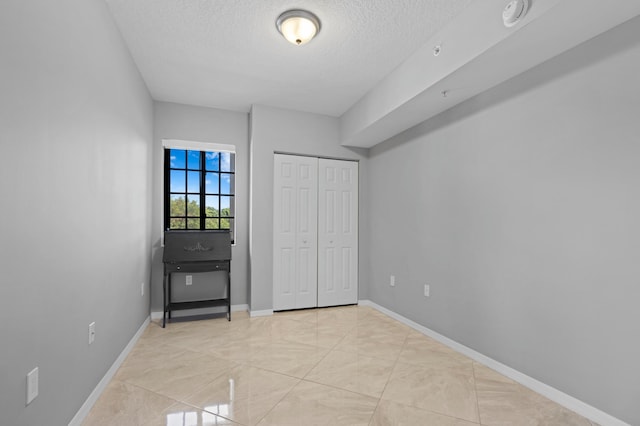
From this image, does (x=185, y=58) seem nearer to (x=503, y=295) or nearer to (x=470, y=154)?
(x=470, y=154)

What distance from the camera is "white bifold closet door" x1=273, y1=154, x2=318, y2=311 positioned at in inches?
161

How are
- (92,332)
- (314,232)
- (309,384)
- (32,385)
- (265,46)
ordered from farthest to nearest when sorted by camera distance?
(314,232), (265,46), (309,384), (92,332), (32,385)

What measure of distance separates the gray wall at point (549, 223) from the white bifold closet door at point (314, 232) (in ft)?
4.26

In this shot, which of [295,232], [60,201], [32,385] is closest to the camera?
[32,385]

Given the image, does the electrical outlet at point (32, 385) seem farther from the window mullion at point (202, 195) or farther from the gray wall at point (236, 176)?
the window mullion at point (202, 195)

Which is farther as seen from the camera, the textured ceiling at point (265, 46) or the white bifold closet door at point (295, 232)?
the white bifold closet door at point (295, 232)

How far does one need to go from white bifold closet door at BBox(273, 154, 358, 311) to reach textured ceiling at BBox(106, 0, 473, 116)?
96 cm

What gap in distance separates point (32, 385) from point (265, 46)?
2.65 metres

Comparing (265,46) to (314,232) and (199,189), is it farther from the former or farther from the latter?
(314,232)

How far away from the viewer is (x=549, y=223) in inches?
85.1

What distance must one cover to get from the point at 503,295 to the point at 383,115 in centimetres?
199

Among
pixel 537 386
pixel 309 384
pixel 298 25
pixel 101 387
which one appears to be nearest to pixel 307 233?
pixel 309 384

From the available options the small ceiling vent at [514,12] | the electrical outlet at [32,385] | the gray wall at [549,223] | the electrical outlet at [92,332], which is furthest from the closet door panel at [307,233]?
the electrical outlet at [32,385]

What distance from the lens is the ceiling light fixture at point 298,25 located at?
2.24 metres
